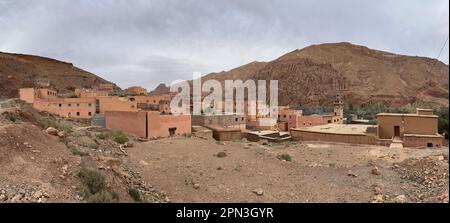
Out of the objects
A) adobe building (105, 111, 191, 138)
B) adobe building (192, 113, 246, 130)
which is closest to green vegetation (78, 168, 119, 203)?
adobe building (105, 111, 191, 138)

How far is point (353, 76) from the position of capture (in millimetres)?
71375

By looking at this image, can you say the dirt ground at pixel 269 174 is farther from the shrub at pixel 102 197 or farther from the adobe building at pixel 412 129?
the adobe building at pixel 412 129

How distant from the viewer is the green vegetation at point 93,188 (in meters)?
6.04

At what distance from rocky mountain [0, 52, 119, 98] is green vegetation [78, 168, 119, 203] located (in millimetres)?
37320

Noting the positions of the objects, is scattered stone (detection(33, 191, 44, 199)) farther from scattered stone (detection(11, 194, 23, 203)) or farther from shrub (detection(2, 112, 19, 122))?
shrub (detection(2, 112, 19, 122))

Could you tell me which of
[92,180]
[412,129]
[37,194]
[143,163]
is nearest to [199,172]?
[143,163]

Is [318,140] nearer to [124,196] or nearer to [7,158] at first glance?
[124,196]

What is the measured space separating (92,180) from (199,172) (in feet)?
14.7

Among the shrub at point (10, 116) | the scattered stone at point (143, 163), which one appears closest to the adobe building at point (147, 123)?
the scattered stone at point (143, 163)

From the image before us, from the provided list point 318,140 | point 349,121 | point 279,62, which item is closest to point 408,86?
point 279,62

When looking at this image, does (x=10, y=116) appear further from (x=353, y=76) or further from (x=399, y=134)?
(x=353, y=76)
